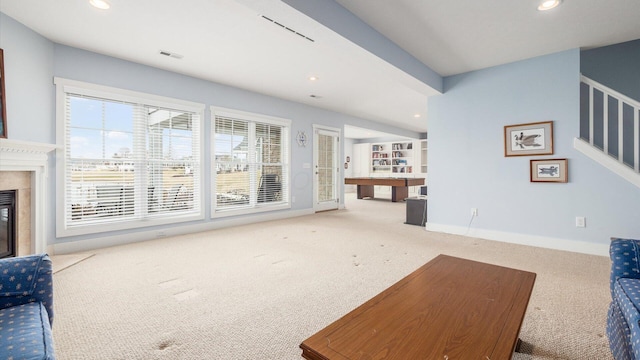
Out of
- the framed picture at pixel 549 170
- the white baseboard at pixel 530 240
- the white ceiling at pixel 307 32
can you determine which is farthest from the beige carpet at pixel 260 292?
the white ceiling at pixel 307 32

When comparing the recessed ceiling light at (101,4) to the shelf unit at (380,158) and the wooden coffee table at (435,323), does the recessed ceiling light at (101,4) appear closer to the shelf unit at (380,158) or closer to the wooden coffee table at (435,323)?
the wooden coffee table at (435,323)

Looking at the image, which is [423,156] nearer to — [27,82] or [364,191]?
[364,191]

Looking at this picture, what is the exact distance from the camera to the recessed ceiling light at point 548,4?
2451mm

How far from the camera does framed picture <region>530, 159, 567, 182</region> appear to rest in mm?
3484

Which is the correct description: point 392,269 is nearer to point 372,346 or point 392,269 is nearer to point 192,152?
point 372,346

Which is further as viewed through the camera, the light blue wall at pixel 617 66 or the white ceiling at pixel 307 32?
the light blue wall at pixel 617 66

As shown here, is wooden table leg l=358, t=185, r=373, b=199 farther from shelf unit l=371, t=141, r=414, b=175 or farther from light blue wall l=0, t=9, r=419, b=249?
light blue wall l=0, t=9, r=419, b=249

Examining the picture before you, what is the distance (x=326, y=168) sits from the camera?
6797 millimetres

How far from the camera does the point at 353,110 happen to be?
690 centimetres

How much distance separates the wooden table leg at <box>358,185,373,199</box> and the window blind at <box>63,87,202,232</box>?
5.76 metres

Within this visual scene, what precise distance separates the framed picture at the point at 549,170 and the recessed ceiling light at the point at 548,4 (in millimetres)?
1876

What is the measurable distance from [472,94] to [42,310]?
4.92 metres

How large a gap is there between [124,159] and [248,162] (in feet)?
6.47

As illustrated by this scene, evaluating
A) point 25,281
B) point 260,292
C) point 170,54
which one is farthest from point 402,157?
point 25,281
